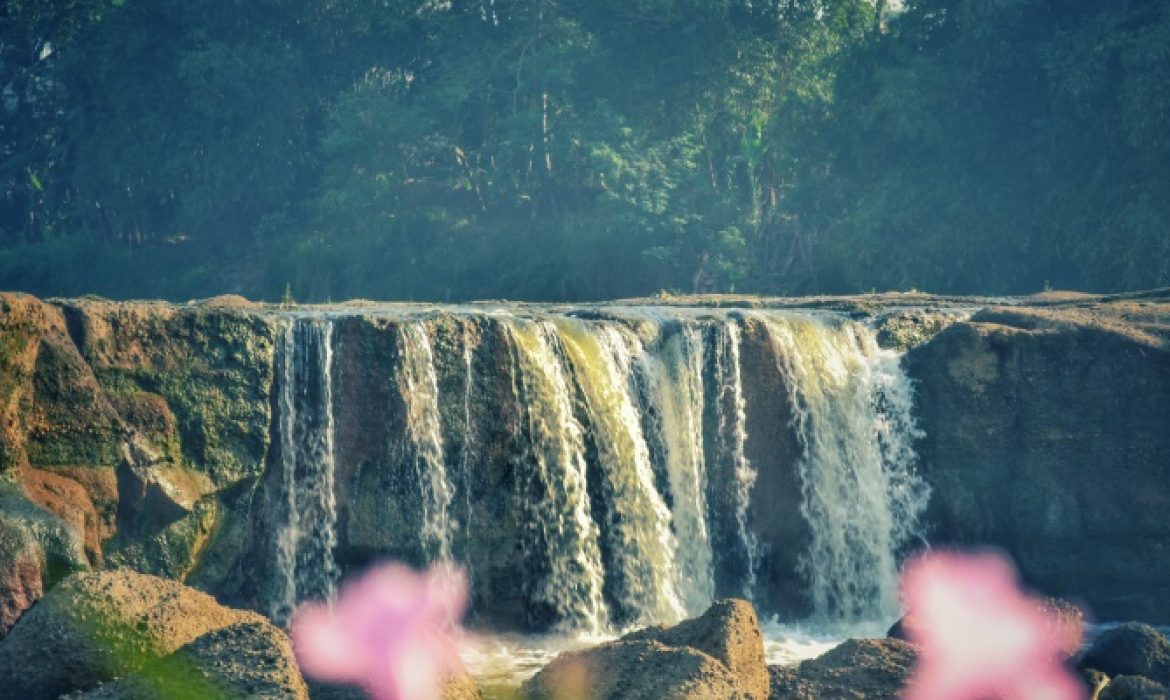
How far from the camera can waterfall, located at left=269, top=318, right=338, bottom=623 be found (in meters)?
15.7

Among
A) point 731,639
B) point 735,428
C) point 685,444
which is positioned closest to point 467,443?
point 685,444

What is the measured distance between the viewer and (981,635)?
14.3 meters

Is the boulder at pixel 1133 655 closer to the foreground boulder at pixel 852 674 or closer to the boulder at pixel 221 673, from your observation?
the foreground boulder at pixel 852 674

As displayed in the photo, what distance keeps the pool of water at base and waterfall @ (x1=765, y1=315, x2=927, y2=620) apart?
0.63 m

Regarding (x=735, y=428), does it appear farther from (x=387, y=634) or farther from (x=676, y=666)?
(x=676, y=666)

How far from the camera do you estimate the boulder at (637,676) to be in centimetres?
1043

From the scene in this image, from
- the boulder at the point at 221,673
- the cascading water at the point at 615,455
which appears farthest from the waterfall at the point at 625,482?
the boulder at the point at 221,673

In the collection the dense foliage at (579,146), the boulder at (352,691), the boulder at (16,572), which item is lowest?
the boulder at (352,691)

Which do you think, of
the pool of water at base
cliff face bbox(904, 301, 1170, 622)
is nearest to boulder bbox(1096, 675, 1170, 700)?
the pool of water at base

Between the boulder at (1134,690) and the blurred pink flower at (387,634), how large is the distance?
531cm

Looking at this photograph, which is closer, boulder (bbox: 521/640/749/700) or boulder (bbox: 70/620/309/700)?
boulder (bbox: 70/620/309/700)

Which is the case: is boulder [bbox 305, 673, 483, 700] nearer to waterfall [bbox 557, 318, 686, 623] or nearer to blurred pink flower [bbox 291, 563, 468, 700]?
blurred pink flower [bbox 291, 563, 468, 700]

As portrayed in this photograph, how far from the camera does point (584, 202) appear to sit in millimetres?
43094

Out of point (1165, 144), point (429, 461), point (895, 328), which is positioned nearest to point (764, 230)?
point (1165, 144)
